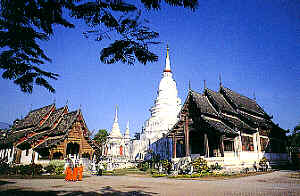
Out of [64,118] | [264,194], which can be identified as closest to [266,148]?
[264,194]

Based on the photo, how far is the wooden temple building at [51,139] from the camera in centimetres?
2470

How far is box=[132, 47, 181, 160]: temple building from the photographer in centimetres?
4400

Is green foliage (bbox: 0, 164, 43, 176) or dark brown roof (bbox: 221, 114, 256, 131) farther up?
dark brown roof (bbox: 221, 114, 256, 131)

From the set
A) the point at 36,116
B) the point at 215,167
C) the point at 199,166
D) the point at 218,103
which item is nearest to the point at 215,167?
the point at 215,167

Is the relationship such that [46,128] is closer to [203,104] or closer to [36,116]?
[36,116]

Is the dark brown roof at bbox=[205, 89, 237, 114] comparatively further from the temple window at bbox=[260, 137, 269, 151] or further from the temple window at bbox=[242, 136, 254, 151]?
the temple window at bbox=[260, 137, 269, 151]

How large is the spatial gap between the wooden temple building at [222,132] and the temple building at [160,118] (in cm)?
1661

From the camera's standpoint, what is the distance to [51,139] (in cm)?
2580

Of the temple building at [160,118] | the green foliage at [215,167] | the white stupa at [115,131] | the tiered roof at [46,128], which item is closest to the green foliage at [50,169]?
the tiered roof at [46,128]

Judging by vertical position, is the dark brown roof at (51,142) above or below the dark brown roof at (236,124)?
below

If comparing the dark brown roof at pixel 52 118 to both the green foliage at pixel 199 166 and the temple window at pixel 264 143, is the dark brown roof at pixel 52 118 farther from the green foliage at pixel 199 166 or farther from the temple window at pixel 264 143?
the temple window at pixel 264 143

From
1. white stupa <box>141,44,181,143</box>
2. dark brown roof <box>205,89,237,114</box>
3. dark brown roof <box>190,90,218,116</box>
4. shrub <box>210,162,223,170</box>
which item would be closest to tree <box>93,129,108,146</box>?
white stupa <box>141,44,181,143</box>

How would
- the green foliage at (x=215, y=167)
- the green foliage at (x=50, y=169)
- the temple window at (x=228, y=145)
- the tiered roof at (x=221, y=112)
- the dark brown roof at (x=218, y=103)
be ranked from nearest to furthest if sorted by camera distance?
the green foliage at (x=215, y=167)
the green foliage at (x=50, y=169)
the tiered roof at (x=221, y=112)
the temple window at (x=228, y=145)
the dark brown roof at (x=218, y=103)

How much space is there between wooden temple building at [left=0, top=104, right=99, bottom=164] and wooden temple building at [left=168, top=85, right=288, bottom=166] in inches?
440
